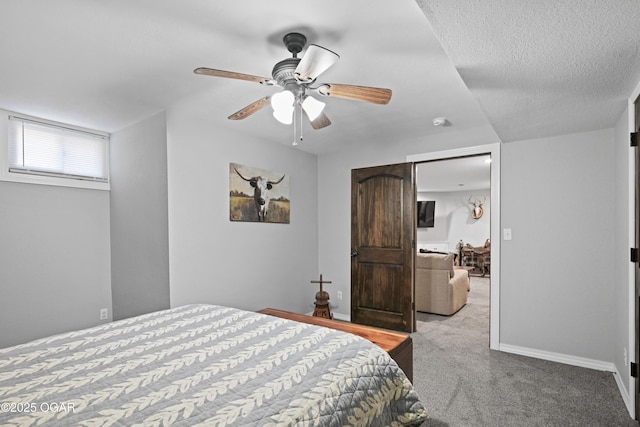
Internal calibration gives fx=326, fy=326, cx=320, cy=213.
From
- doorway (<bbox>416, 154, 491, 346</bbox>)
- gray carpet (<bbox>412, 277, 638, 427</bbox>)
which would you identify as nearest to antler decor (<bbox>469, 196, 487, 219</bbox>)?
doorway (<bbox>416, 154, 491, 346</bbox>)

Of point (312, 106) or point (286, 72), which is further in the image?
point (312, 106)

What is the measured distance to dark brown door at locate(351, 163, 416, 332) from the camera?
3916mm

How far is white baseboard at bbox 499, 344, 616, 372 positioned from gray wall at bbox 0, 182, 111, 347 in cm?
420

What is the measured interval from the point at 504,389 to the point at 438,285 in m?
2.13

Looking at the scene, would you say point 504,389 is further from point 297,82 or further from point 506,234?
point 297,82

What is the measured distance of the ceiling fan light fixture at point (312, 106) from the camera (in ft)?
6.54

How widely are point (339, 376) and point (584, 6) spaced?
1729 millimetres

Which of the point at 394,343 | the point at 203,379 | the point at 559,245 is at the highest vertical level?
the point at 559,245

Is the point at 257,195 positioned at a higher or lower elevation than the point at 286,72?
lower

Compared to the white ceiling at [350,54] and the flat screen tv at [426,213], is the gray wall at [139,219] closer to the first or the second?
the white ceiling at [350,54]

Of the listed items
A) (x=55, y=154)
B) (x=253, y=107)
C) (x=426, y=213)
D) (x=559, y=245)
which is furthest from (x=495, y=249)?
(x=426, y=213)

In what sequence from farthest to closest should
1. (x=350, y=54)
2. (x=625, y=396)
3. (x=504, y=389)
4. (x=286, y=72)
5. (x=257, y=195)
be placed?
(x=257, y=195)
(x=504, y=389)
(x=625, y=396)
(x=350, y=54)
(x=286, y=72)

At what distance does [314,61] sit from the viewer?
62.4 inches

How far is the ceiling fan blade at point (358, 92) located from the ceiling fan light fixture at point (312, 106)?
8cm
